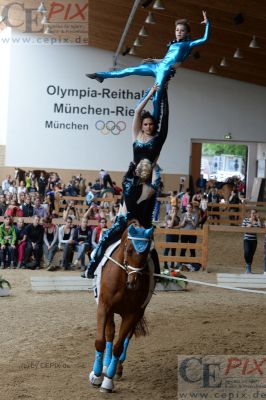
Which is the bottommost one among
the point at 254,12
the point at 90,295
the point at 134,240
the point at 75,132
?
the point at 90,295

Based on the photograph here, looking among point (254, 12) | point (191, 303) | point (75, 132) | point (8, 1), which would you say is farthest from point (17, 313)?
point (75, 132)

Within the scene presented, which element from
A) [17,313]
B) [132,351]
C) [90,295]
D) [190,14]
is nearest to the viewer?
[132,351]

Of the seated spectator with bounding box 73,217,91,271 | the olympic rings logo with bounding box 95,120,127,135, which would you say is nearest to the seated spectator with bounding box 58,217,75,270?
the seated spectator with bounding box 73,217,91,271

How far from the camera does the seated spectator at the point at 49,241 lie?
14.3m

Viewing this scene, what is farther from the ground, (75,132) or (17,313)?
(75,132)

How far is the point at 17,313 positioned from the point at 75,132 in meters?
20.7

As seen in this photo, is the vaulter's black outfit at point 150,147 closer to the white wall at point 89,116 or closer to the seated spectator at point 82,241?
the seated spectator at point 82,241

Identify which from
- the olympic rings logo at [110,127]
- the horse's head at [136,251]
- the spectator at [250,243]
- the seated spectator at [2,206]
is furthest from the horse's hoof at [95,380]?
the olympic rings logo at [110,127]

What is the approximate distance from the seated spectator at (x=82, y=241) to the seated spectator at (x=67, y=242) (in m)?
0.10

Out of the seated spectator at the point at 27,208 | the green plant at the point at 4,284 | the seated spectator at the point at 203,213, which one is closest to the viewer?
the green plant at the point at 4,284

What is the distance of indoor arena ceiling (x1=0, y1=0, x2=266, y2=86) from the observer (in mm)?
19672

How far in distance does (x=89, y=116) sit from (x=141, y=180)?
23.9 m

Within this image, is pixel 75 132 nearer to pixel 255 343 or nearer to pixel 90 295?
pixel 90 295

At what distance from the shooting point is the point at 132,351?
25.1 feet
